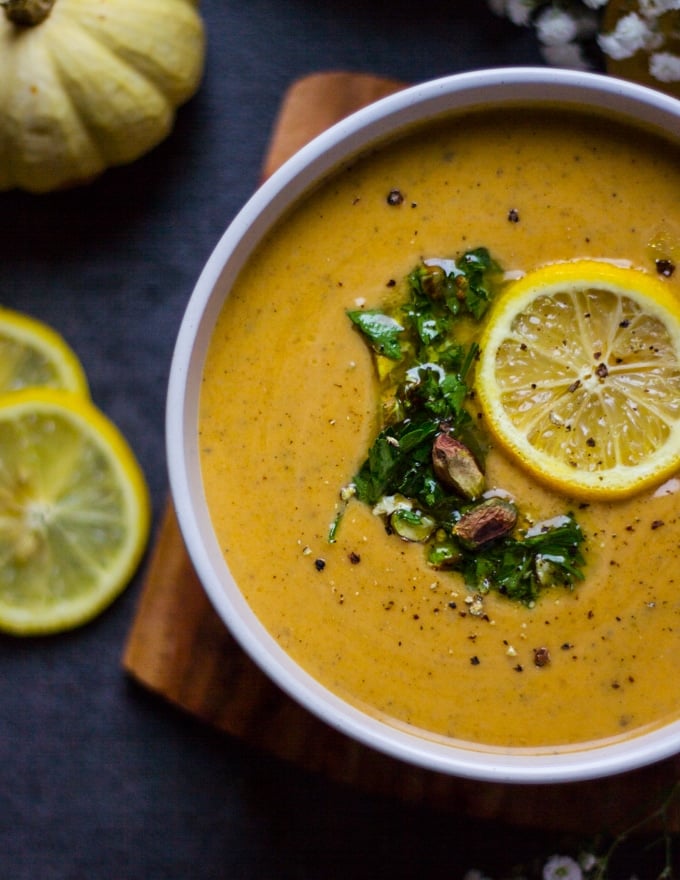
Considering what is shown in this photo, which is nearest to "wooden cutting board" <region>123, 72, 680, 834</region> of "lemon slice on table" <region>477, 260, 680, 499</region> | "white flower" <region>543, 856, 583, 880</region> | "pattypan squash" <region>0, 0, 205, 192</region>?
"white flower" <region>543, 856, 583, 880</region>

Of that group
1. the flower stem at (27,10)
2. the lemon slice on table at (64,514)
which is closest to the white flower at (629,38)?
the flower stem at (27,10)

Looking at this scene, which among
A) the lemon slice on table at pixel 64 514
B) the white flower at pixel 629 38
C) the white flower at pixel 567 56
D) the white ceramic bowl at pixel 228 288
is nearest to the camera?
the white ceramic bowl at pixel 228 288

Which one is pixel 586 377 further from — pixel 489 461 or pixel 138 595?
pixel 138 595

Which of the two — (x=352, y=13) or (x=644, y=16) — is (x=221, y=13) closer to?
(x=352, y=13)

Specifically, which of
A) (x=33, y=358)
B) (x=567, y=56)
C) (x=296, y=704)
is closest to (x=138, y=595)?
(x=296, y=704)

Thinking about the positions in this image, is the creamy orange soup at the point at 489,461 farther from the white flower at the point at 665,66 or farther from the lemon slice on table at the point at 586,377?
the white flower at the point at 665,66

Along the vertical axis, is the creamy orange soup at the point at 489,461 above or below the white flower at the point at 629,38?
below

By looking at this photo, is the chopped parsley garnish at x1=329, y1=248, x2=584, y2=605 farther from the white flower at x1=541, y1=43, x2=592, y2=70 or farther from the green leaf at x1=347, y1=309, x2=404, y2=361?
the white flower at x1=541, y1=43, x2=592, y2=70

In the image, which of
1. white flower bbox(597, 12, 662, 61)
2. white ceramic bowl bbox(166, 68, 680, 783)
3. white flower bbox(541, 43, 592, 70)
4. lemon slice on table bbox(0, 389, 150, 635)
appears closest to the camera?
white ceramic bowl bbox(166, 68, 680, 783)
